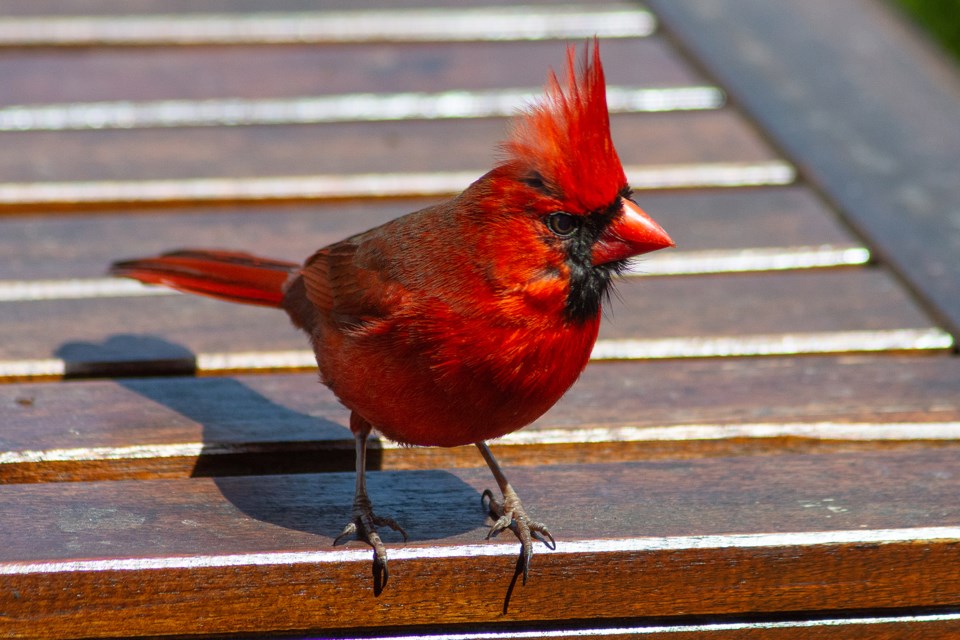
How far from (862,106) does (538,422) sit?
5.36 feet

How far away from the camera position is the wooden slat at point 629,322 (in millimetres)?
2416

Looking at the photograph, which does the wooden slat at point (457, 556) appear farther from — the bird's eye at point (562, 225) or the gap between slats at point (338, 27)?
the gap between slats at point (338, 27)

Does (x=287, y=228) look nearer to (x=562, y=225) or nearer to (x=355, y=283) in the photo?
(x=355, y=283)

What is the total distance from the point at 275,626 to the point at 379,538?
0.19m

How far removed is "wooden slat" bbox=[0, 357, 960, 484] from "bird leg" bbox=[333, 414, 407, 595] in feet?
0.35

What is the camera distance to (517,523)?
1832mm

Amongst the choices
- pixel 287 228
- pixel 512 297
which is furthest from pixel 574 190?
pixel 287 228

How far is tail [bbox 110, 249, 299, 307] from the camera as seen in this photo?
2482 mm

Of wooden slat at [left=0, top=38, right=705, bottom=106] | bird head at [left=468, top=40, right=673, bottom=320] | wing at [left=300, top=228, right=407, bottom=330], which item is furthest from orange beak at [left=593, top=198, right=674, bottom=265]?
wooden slat at [left=0, top=38, right=705, bottom=106]

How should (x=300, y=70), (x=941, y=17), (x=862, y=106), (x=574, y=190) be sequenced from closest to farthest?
(x=574, y=190) → (x=862, y=106) → (x=300, y=70) → (x=941, y=17)

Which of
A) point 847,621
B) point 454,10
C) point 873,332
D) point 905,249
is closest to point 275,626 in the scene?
point 847,621

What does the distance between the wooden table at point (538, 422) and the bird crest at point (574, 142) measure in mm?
469

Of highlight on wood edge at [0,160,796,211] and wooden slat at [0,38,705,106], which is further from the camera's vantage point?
wooden slat at [0,38,705,106]

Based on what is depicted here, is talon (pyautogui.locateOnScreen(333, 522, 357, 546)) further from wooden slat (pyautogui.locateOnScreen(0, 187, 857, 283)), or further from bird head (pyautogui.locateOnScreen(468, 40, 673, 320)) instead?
wooden slat (pyautogui.locateOnScreen(0, 187, 857, 283))
